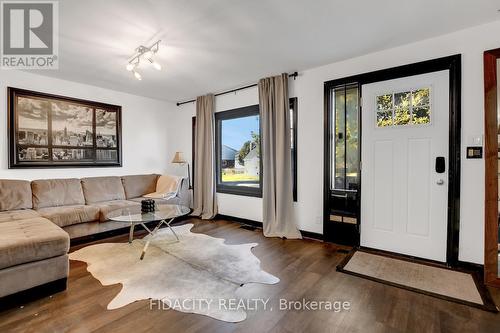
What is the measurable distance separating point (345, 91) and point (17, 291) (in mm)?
4043

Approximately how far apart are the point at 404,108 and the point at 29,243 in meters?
3.99

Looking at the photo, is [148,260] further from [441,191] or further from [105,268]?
[441,191]

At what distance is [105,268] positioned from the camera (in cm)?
259

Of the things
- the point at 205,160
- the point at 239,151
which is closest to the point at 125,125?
the point at 205,160

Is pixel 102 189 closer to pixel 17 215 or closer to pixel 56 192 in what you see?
pixel 56 192

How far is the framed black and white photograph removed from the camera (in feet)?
11.8

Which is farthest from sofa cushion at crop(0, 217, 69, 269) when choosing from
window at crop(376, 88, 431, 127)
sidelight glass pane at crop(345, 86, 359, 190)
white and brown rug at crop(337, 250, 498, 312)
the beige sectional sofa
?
window at crop(376, 88, 431, 127)

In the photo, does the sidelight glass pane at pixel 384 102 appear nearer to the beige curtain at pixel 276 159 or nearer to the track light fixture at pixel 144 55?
the beige curtain at pixel 276 159

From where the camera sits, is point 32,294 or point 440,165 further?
point 440,165

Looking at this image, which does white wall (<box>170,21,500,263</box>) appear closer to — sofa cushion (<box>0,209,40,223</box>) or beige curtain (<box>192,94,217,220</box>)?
beige curtain (<box>192,94,217,220</box>)

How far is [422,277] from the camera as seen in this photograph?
2396 millimetres

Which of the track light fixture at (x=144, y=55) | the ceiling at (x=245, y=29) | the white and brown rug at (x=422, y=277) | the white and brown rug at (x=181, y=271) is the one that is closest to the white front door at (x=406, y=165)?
the white and brown rug at (x=422, y=277)

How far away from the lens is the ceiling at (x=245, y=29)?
7.02ft

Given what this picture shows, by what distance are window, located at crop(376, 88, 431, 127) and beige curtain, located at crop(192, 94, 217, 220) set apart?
2998 mm
